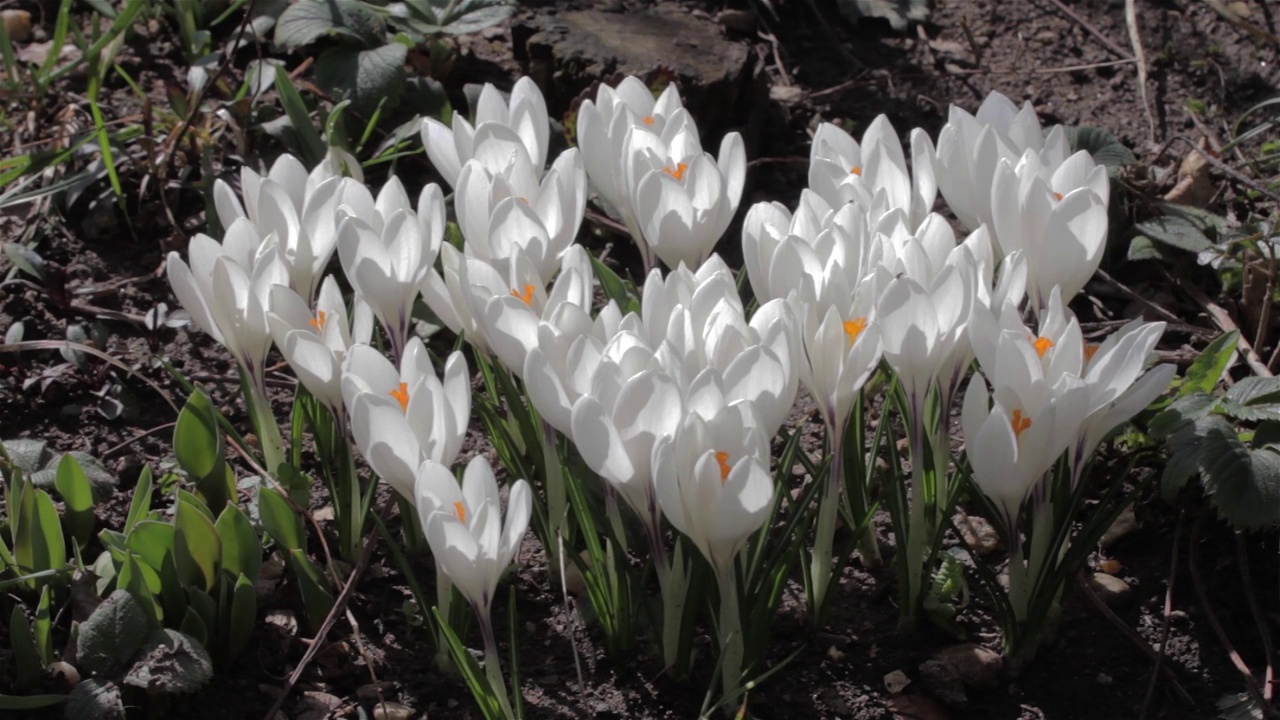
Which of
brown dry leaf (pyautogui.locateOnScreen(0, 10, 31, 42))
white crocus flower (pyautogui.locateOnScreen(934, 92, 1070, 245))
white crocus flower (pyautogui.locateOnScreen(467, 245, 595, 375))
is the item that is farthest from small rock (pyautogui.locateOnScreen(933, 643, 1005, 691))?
brown dry leaf (pyautogui.locateOnScreen(0, 10, 31, 42))

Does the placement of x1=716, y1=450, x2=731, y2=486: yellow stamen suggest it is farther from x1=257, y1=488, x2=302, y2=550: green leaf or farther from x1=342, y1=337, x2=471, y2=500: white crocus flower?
x1=257, y1=488, x2=302, y2=550: green leaf

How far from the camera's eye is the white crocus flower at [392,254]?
1773mm

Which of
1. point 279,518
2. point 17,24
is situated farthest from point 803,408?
point 17,24

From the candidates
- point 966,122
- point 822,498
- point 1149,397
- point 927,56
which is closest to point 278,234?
point 822,498

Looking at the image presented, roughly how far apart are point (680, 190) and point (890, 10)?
189 centimetres

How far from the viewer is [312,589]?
1810 mm

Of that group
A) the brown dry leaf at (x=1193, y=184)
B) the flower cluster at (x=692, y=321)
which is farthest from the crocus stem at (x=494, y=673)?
the brown dry leaf at (x=1193, y=184)

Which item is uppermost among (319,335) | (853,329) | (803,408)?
(853,329)

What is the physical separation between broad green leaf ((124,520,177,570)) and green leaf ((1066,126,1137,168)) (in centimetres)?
192

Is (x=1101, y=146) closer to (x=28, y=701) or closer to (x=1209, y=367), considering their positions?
(x=1209, y=367)

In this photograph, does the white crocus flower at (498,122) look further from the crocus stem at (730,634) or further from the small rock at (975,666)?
the small rock at (975,666)

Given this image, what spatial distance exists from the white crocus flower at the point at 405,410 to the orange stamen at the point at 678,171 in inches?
21.3

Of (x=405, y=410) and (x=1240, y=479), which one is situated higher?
(x=405, y=410)

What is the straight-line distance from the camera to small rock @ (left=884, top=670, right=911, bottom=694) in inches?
71.6
